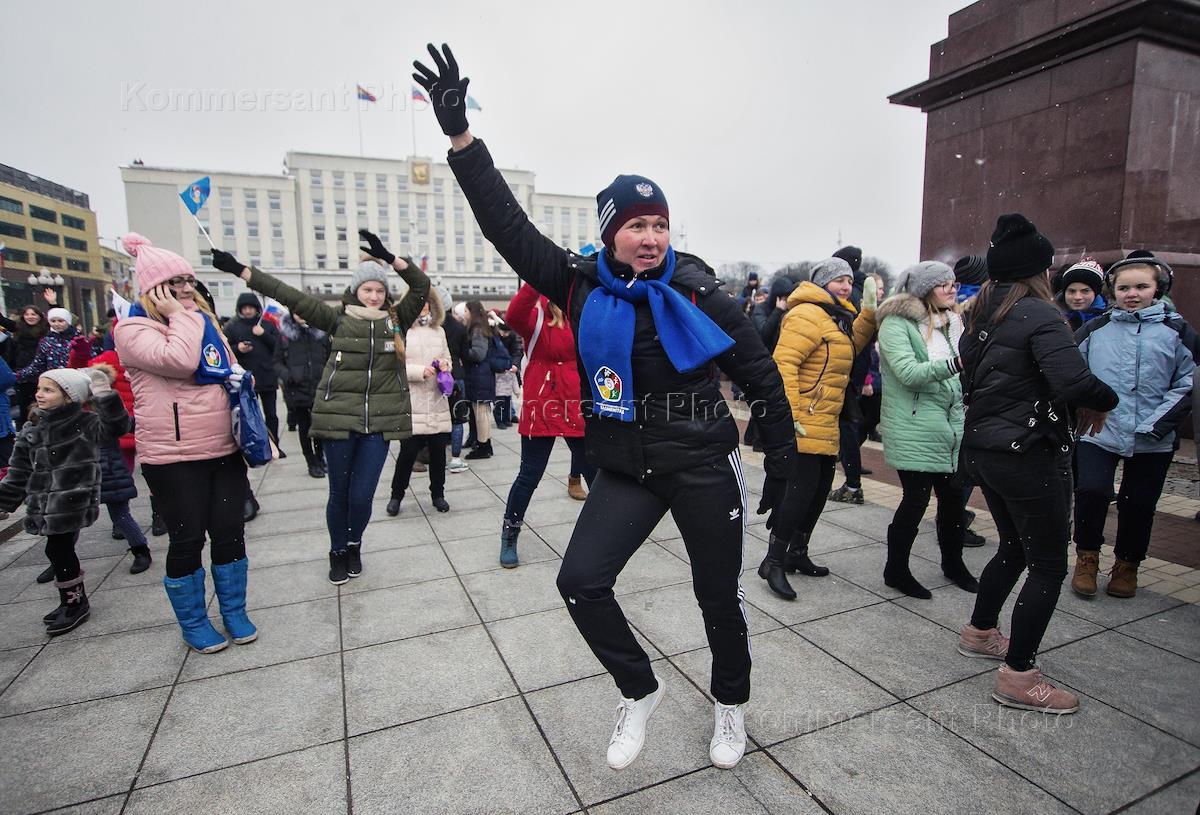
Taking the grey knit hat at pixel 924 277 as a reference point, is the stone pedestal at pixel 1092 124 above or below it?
above

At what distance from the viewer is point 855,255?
5.07 m

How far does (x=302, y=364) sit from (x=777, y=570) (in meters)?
6.46

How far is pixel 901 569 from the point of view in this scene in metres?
3.85

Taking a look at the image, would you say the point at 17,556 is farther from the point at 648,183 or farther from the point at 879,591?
the point at 879,591

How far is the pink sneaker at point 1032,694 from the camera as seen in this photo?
2623 millimetres

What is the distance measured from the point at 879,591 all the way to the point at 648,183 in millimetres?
2983

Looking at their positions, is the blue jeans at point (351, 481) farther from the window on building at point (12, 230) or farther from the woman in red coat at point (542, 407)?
the window on building at point (12, 230)

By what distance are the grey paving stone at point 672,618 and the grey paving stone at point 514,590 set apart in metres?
0.48

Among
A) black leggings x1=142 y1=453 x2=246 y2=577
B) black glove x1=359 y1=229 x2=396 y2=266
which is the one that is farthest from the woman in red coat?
black leggings x1=142 y1=453 x2=246 y2=577

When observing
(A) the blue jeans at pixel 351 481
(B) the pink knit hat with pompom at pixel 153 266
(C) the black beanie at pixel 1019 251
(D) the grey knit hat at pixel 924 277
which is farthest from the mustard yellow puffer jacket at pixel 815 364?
(B) the pink knit hat with pompom at pixel 153 266

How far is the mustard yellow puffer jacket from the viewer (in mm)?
3775

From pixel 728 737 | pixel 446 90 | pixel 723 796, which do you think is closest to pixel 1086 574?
pixel 728 737

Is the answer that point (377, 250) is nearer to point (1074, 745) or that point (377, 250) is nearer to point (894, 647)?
point (894, 647)

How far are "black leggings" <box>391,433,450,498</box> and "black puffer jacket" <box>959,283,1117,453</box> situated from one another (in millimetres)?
4410
